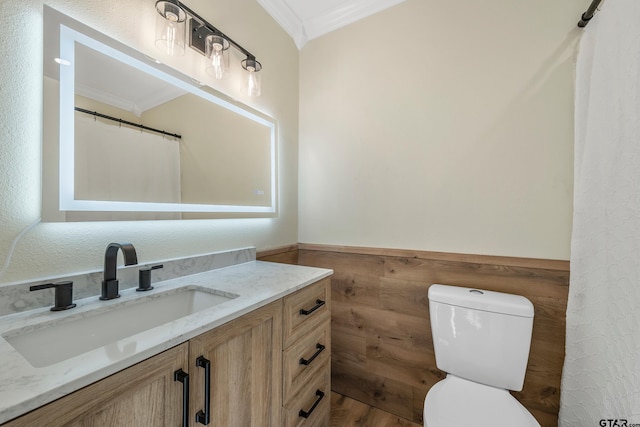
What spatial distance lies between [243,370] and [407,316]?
102cm

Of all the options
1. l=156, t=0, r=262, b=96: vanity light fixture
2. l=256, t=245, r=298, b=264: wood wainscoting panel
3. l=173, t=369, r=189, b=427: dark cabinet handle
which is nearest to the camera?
l=173, t=369, r=189, b=427: dark cabinet handle

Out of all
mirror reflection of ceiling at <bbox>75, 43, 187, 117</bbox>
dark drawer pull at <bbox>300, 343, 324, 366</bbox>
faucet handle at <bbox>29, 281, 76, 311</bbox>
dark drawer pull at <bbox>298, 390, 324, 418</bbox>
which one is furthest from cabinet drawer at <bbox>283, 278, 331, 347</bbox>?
mirror reflection of ceiling at <bbox>75, 43, 187, 117</bbox>

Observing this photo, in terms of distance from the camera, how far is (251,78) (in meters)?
1.48

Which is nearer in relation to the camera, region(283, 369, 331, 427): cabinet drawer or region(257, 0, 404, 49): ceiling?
region(283, 369, 331, 427): cabinet drawer

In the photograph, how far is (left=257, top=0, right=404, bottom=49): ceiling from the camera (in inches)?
64.3

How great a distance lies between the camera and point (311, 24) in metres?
1.82

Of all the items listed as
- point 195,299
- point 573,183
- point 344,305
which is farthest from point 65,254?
point 573,183

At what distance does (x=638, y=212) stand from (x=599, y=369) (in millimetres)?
595

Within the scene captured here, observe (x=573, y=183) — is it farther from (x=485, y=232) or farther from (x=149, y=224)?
(x=149, y=224)

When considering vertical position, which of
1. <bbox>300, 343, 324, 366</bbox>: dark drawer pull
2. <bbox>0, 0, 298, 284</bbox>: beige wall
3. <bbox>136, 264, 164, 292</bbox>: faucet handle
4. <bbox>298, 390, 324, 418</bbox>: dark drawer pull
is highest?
<bbox>0, 0, 298, 284</bbox>: beige wall

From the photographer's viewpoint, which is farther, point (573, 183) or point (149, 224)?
point (573, 183)

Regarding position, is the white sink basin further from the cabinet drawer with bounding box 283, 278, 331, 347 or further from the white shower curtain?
the white shower curtain

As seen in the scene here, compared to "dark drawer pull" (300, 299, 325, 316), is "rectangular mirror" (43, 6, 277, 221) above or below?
above

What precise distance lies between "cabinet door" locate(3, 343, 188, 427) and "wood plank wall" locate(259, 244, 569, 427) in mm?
985
